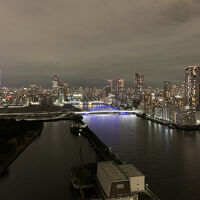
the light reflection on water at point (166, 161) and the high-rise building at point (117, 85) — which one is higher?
the high-rise building at point (117, 85)

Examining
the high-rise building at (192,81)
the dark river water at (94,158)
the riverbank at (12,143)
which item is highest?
the high-rise building at (192,81)

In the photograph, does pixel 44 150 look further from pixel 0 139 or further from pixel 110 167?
pixel 110 167

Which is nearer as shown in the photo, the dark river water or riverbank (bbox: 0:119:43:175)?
the dark river water

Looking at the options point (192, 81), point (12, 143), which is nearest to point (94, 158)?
point (12, 143)

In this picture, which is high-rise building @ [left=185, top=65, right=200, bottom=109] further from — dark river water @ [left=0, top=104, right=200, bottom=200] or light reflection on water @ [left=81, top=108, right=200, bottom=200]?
dark river water @ [left=0, top=104, right=200, bottom=200]

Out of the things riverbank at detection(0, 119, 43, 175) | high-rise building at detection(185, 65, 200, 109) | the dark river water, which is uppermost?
high-rise building at detection(185, 65, 200, 109)

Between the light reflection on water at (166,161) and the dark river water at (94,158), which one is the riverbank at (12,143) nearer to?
the dark river water at (94,158)

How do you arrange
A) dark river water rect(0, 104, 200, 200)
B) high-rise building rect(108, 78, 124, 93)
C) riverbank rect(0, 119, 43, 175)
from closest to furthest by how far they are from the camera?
dark river water rect(0, 104, 200, 200), riverbank rect(0, 119, 43, 175), high-rise building rect(108, 78, 124, 93)

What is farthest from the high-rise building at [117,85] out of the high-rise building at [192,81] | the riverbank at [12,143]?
the riverbank at [12,143]

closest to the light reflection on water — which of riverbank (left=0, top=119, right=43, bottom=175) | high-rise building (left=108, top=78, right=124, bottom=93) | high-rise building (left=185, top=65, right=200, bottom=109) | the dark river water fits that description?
the dark river water

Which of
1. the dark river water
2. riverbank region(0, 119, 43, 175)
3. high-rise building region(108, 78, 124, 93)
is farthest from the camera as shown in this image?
high-rise building region(108, 78, 124, 93)
